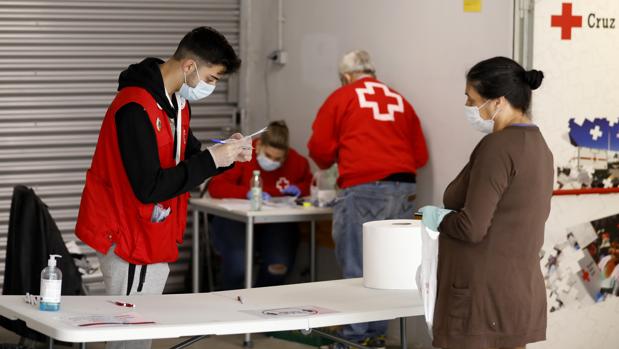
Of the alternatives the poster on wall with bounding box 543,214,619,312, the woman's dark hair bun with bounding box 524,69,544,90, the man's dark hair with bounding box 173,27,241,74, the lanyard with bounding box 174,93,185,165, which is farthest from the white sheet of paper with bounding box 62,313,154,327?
the poster on wall with bounding box 543,214,619,312

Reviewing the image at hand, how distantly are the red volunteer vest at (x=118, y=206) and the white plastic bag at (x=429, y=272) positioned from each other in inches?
36.1

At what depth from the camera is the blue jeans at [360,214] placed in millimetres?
5520

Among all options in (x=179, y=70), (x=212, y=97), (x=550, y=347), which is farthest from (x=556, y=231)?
(x=212, y=97)

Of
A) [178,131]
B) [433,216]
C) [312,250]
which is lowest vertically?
[312,250]

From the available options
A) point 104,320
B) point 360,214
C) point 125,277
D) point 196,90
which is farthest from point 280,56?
point 104,320

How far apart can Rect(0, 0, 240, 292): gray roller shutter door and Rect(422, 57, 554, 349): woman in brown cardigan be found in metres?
4.24

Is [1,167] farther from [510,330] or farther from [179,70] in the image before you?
[510,330]

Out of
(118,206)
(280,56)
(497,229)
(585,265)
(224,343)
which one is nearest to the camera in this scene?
(497,229)

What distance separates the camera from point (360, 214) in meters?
5.57

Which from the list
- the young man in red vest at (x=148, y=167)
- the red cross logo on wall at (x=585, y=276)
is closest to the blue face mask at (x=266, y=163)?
the red cross logo on wall at (x=585, y=276)

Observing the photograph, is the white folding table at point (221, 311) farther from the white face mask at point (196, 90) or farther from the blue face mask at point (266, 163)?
the blue face mask at point (266, 163)

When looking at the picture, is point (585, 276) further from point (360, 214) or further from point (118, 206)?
point (118, 206)

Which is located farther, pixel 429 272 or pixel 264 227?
pixel 264 227

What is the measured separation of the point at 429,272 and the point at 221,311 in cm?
67
